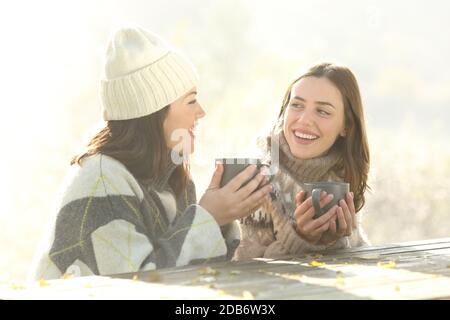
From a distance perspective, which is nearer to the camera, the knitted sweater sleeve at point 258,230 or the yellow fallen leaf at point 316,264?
the yellow fallen leaf at point 316,264

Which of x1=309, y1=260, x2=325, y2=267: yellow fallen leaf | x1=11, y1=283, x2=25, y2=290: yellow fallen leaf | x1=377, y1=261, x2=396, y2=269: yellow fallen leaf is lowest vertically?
x1=377, y1=261, x2=396, y2=269: yellow fallen leaf

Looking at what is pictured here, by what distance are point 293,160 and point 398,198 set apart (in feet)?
19.5

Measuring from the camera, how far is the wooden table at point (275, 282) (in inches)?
48.3

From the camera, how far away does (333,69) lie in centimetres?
247

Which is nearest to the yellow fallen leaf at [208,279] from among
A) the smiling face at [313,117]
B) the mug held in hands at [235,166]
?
the mug held in hands at [235,166]

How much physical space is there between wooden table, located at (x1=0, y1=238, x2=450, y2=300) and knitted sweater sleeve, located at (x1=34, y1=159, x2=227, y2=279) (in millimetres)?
127

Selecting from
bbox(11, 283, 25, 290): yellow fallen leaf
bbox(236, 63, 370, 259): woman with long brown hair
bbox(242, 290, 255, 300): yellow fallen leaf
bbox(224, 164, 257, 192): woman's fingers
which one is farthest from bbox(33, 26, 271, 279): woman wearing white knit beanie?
bbox(242, 290, 255, 300): yellow fallen leaf

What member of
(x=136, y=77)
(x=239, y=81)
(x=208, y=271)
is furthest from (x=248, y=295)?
(x=239, y=81)

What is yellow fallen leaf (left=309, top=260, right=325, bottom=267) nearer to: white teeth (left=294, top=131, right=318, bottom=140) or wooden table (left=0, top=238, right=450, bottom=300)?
wooden table (left=0, top=238, right=450, bottom=300)

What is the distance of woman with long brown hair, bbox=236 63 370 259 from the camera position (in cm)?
231

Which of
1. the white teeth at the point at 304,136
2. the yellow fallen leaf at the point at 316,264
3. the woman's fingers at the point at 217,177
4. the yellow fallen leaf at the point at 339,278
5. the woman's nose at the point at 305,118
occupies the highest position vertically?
the woman's nose at the point at 305,118

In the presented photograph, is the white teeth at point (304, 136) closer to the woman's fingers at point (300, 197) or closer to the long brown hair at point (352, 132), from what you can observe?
the long brown hair at point (352, 132)

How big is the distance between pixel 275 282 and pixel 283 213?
977 mm
